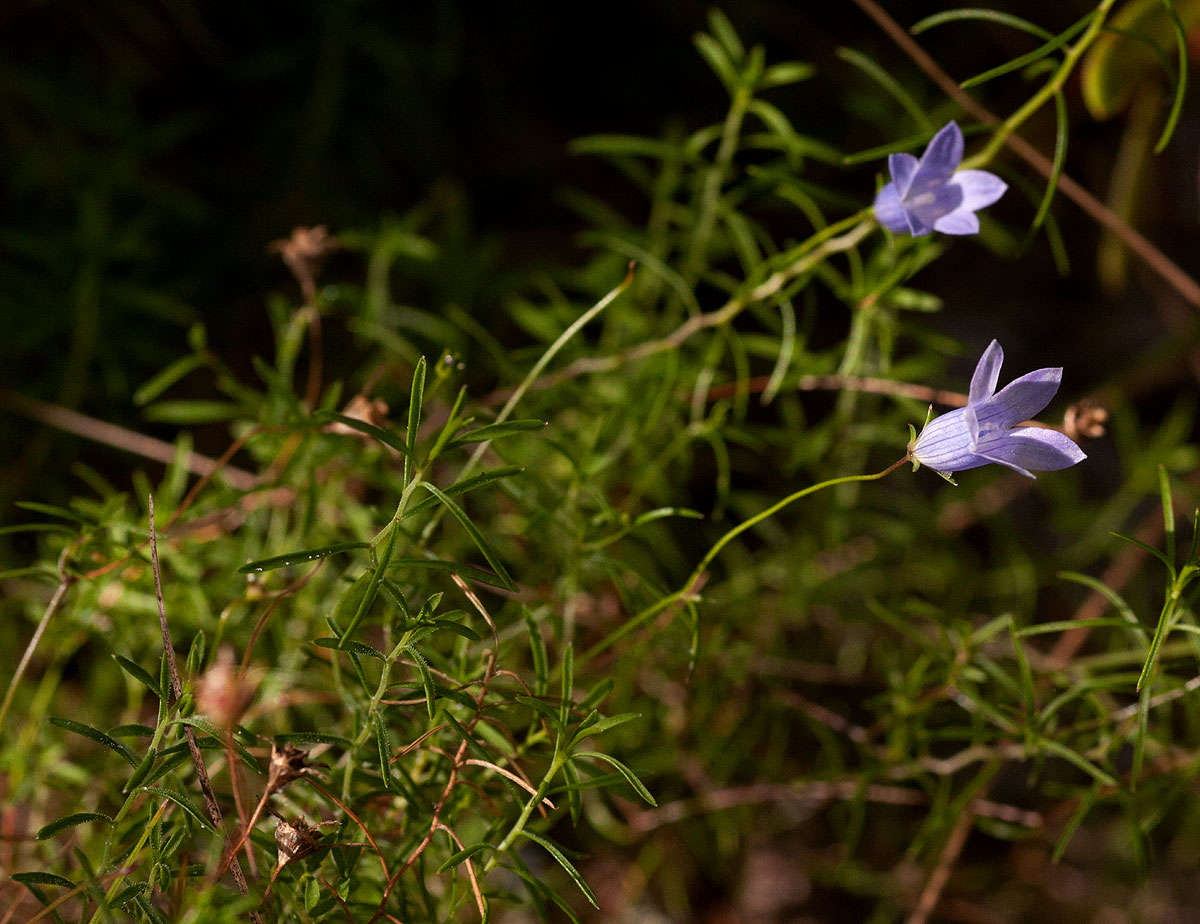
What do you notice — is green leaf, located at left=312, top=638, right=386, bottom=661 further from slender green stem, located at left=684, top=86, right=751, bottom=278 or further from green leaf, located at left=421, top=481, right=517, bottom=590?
slender green stem, located at left=684, top=86, right=751, bottom=278

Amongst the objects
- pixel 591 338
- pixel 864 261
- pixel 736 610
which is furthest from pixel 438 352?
pixel 864 261

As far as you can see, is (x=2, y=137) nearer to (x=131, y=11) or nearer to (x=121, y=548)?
(x=131, y=11)

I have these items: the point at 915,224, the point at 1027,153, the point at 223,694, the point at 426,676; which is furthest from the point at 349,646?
the point at 1027,153

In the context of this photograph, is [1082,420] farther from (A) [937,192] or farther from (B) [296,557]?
(B) [296,557]

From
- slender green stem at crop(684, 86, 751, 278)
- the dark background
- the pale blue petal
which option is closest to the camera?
the pale blue petal

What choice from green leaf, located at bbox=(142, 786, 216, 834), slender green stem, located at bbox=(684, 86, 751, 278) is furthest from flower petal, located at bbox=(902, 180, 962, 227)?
green leaf, located at bbox=(142, 786, 216, 834)

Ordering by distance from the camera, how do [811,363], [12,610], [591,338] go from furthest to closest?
[591,338] → [12,610] → [811,363]

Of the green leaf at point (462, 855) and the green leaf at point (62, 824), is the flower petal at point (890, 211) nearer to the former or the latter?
the green leaf at point (462, 855)
